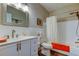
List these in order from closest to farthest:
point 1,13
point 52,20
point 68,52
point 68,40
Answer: point 1,13 < point 68,52 < point 52,20 < point 68,40

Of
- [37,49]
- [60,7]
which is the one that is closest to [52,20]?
[60,7]

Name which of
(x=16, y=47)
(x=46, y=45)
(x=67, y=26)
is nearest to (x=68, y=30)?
(x=67, y=26)

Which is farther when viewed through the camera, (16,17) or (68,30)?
(68,30)

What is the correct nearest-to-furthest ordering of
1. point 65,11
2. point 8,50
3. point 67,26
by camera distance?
point 8,50 → point 65,11 → point 67,26

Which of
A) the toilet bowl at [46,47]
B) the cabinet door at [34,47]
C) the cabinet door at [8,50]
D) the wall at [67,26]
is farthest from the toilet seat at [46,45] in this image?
the cabinet door at [8,50]

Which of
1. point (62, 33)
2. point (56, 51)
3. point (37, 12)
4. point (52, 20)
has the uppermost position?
point (37, 12)

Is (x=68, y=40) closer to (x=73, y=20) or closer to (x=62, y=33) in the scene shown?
(x=62, y=33)

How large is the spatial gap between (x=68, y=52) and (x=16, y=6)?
44.2 inches

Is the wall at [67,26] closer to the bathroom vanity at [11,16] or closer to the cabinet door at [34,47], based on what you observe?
the cabinet door at [34,47]

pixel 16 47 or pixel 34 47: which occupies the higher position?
pixel 16 47

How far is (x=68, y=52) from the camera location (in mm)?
1521

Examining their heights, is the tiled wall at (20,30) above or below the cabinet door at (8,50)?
above

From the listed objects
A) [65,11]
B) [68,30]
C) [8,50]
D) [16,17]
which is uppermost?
[65,11]

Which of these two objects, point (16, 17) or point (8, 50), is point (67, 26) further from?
point (8, 50)
